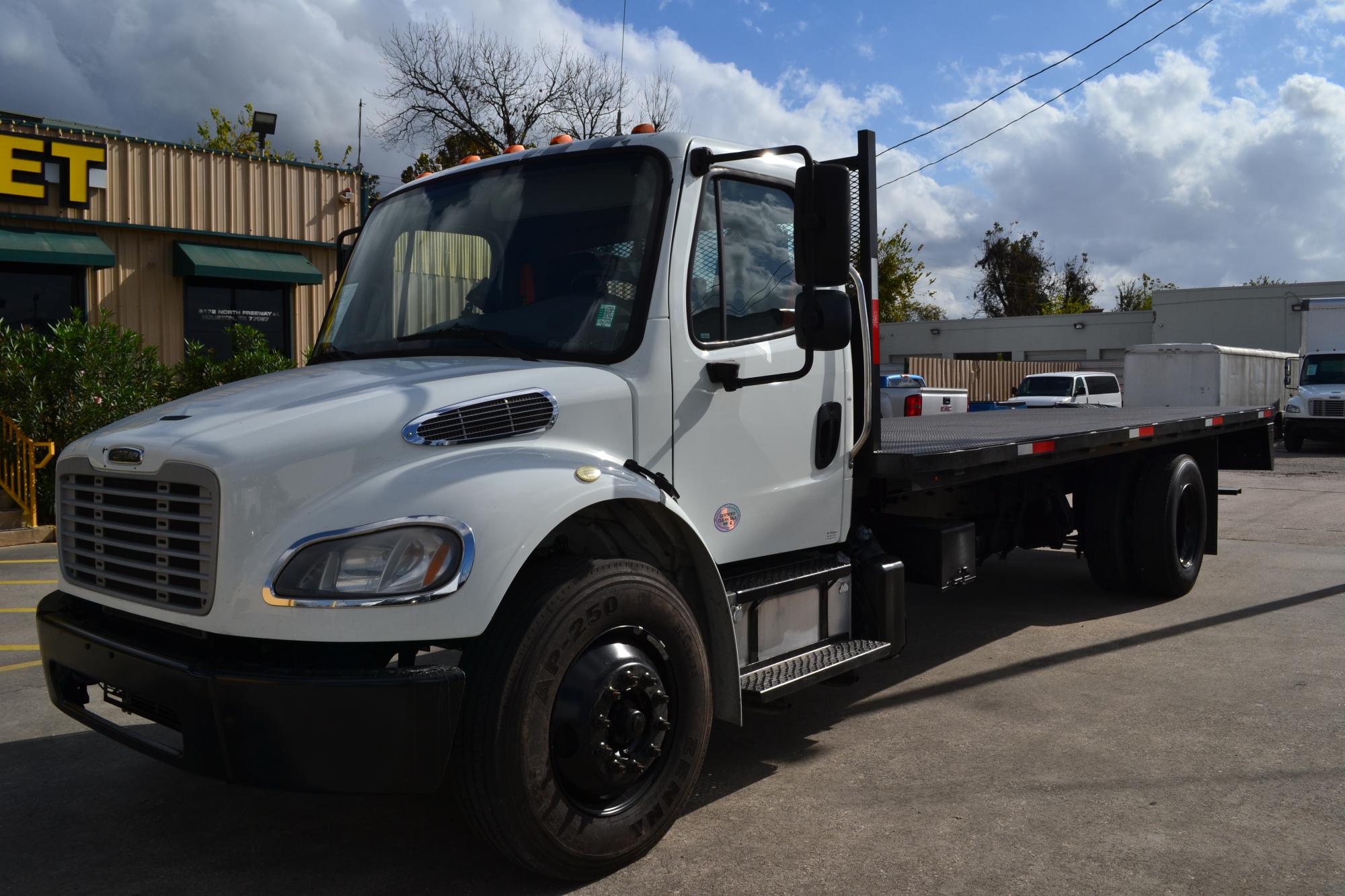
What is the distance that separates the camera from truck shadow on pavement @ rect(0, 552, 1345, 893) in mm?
3459

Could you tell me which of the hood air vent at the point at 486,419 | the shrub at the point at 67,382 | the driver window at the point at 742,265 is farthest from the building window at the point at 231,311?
the hood air vent at the point at 486,419

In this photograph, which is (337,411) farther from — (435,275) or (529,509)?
(435,275)

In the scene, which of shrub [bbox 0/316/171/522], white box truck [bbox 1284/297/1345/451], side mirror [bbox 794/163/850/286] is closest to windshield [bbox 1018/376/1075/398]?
white box truck [bbox 1284/297/1345/451]

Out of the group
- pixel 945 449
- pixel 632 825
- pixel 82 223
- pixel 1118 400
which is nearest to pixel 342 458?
pixel 632 825

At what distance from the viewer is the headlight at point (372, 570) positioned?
9.62 feet

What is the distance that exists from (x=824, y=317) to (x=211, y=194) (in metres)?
17.0

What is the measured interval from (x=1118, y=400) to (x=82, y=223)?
24620 mm

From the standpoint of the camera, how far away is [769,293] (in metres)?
4.20

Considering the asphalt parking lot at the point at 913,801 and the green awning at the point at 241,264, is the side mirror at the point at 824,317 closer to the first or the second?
the asphalt parking lot at the point at 913,801

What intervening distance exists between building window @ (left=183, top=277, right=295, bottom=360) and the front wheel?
16.3 metres

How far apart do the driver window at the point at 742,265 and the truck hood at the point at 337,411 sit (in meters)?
0.51

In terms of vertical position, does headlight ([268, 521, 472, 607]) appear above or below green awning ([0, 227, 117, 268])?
below

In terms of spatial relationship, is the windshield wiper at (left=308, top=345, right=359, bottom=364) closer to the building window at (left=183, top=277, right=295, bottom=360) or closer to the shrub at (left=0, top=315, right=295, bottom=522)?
the shrub at (left=0, top=315, right=295, bottom=522)

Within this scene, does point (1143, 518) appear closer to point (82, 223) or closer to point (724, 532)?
point (724, 532)
